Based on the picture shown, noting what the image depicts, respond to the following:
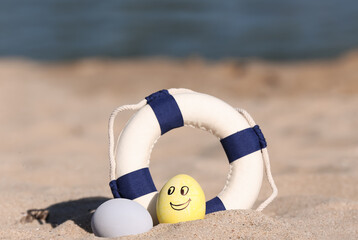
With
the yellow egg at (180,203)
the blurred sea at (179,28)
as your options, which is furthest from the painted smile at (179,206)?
the blurred sea at (179,28)

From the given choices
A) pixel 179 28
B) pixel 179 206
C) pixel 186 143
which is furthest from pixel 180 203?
pixel 179 28

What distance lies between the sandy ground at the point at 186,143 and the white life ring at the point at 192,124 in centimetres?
24

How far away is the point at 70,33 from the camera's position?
556 inches

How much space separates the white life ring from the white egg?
192 millimetres

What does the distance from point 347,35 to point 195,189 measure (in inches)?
421

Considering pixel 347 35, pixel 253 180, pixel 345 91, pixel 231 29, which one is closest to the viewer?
pixel 253 180

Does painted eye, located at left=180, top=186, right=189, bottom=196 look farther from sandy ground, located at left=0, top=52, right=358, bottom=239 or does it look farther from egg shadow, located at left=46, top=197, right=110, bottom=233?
egg shadow, located at left=46, top=197, right=110, bottom=233

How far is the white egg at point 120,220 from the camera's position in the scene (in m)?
3.13

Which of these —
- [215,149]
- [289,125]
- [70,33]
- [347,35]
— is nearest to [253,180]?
[215,149]

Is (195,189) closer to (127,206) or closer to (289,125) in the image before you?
(127,206)

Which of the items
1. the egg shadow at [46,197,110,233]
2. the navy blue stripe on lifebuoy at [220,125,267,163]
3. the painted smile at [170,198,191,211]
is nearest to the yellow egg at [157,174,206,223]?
the painted smile at [170,198,191,211]

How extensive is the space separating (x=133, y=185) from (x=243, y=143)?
2.47 feet

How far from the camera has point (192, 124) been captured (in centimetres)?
362

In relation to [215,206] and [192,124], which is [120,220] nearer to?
[215,206]
